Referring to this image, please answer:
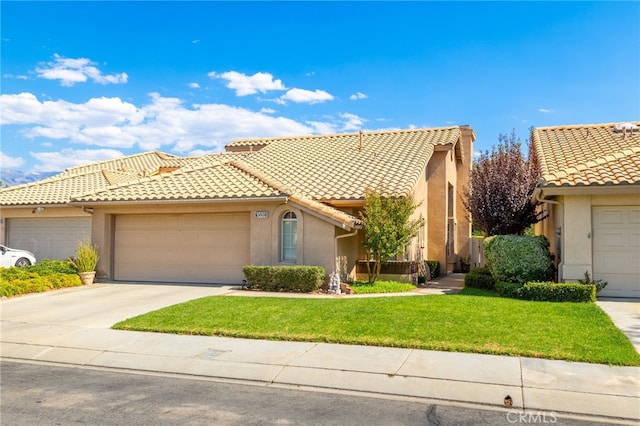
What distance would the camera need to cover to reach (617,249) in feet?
45.5

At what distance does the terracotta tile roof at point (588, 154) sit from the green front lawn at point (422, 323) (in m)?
3.55

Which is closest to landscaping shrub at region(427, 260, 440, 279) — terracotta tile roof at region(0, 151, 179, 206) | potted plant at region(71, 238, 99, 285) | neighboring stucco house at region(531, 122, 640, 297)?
neighboring stucco house at region(531, 122, 640, 297)

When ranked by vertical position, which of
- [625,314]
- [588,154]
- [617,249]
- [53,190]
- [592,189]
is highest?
[588,154]

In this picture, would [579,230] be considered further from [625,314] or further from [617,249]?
[625,314]

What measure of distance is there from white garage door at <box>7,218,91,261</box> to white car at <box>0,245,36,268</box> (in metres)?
0.37

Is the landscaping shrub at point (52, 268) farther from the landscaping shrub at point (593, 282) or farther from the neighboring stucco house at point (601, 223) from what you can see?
the landscaping shrub at point (593, 282)

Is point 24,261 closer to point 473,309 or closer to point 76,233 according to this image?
point 76,233

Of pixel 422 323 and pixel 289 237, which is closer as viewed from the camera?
pixel 422 323

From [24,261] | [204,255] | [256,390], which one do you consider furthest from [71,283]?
[256,390]

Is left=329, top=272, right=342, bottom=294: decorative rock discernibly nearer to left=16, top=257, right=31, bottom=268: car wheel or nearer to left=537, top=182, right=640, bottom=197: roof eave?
left=537, top=182, right=640, bottom=197: roof eave

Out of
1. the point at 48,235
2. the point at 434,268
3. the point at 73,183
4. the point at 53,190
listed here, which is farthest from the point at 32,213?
the point at 434,268

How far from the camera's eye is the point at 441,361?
809 centimetres

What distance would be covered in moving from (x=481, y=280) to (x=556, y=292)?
3680 mm

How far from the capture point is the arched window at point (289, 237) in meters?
16.6
